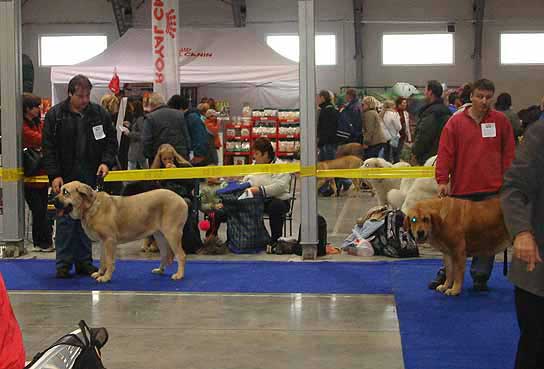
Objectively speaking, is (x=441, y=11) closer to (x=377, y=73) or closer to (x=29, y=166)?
(x=377, y=73)

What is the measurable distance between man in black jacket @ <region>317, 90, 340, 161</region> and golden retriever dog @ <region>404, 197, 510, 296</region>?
22.5 ft

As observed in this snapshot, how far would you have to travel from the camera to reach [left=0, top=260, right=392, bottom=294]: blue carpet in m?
6.62

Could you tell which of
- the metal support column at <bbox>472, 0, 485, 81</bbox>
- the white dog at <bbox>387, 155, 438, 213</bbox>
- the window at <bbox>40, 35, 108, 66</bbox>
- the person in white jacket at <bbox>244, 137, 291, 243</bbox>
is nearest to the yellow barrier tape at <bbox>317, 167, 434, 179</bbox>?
the white dog at <bbox>387, 155, 438, 213</bbox>

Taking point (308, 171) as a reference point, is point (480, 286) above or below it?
below

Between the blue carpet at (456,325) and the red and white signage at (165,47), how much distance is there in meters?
5.52

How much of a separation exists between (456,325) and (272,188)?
3449mm

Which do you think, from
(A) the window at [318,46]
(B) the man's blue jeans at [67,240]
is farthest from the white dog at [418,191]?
(A) the window at [318,46]

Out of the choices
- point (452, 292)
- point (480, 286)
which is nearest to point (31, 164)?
point (452, 292)

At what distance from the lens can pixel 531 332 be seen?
299cm

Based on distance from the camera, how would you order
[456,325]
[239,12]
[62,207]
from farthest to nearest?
1. [239,12]
2. [62,207]
3. [456,325]

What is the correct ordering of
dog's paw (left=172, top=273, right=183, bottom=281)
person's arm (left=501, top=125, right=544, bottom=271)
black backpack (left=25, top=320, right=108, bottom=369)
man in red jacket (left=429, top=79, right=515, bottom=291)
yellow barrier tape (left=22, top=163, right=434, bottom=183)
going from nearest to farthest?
black backpack (left=25, top=320, right=108, bottom=369) < person's arm (left=501, top=125, right=544, bottom=271) < man in red jacket (left=429, top=79, right=515, bottom=291) < dog's paw (left=172, top=273, right=183, bottom=281) < yellow barrier tape (left=22, top=163, right=434, bottom=183)

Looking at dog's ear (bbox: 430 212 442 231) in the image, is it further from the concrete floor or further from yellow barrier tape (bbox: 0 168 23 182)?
yellow barrier tape (bbox: 0 168 23 182)

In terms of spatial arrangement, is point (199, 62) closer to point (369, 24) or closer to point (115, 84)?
point (115, 84)

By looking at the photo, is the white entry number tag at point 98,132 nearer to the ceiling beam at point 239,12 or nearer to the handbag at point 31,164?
the handbag at point 31,164
